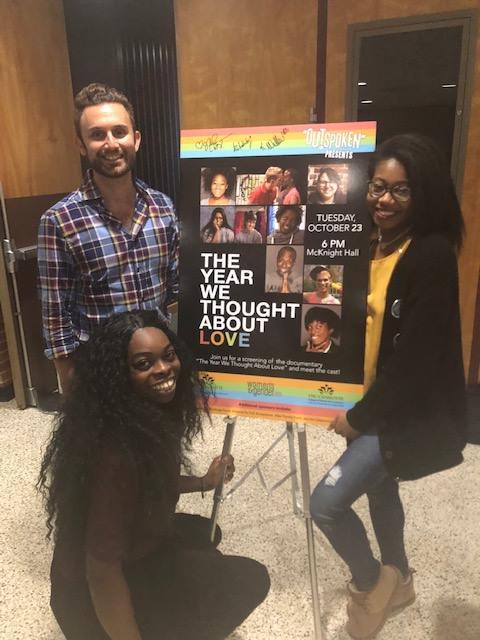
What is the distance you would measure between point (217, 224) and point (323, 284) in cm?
29

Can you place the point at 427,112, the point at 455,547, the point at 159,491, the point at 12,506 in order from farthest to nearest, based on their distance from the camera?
the point at 427,112
the point at 12,506
the point at 455,547
the point at 159,491

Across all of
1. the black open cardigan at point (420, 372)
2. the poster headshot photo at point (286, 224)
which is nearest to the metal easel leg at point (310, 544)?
the black open cardigan at point (420, 372)

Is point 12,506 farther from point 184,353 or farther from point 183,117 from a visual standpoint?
point 183,117

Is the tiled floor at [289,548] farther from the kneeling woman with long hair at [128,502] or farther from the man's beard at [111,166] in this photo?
the man's beard at [111,166]

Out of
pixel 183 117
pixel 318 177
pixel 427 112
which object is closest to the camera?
pixel 318 177

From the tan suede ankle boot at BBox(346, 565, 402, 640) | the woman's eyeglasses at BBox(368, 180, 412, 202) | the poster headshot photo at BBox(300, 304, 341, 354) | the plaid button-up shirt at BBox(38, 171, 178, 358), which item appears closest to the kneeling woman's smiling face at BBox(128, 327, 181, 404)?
the poster headshot photo at BBox(300, 304, 341, 354)

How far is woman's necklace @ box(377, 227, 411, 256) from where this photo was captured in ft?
3.75

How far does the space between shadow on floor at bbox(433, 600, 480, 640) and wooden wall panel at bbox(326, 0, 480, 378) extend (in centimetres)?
151

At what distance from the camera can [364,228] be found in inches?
46.0

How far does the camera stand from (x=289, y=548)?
5.98 ft

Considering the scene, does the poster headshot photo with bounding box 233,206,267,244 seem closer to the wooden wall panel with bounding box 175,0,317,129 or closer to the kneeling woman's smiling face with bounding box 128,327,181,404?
the kneeling woman's smiling face with bounding box 128,327,181,404

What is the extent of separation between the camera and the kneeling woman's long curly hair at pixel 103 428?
1017 mm

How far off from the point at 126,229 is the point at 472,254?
1.83 metres

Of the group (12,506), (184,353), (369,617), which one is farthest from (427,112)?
(12,506)
